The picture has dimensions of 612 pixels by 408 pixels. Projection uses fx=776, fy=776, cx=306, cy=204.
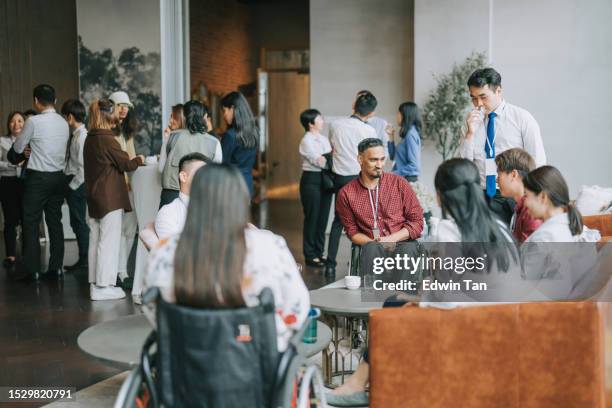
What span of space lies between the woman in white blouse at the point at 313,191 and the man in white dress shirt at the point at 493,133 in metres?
2.94

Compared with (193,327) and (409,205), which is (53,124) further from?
(193,327)

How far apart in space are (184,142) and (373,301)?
2587 millimetres

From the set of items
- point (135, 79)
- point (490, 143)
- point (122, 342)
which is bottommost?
point (122, 342)

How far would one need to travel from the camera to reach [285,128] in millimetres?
16234

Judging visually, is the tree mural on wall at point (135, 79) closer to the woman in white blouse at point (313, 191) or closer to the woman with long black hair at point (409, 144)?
the woman in white blouse at point (313, 191)

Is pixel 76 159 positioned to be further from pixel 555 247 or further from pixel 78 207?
pixel 555 247

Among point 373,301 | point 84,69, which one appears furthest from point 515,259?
point 84,69

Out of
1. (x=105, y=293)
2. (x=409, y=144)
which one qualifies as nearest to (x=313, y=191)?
(x=409, y=144)

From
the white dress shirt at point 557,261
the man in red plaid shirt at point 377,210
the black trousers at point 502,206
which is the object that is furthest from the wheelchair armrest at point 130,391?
the black trousers at point 502,206

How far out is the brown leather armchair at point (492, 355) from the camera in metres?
2.97

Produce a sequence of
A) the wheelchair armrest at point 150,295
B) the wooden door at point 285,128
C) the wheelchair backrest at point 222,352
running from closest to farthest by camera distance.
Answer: the wheelchair backrest at point 222,352
the wheelchair armrest at point 150,295
the wooden door at point 285,128

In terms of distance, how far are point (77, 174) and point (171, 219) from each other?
3.50 metres

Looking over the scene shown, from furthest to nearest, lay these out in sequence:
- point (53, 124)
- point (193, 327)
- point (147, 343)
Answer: point (53, 124) → point (147, 343) → point (193, 327)

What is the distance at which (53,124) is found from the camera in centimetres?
724
